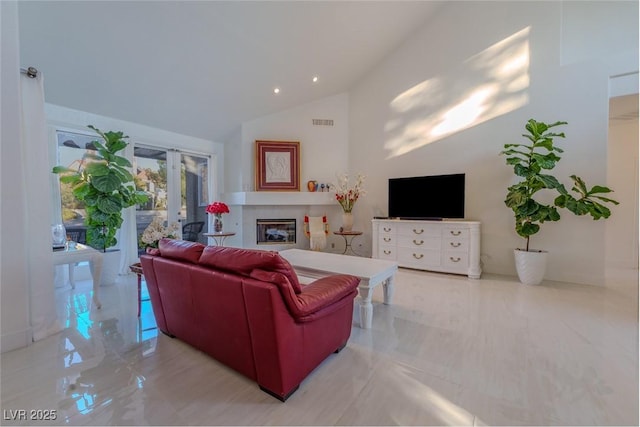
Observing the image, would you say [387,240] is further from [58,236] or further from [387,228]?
[58,236]

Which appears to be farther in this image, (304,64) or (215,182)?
(215,182)

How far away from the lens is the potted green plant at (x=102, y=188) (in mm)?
3451

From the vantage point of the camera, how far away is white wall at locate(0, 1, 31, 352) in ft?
6.79

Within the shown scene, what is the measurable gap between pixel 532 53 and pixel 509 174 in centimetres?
180

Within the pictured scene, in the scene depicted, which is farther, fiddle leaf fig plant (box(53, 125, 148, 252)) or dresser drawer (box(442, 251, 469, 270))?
dresser drawer (box(442, 251, 469, 270))

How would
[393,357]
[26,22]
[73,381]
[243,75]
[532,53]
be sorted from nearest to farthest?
1. [73,381]
2. [393,357]
3. [26,22]
4. [532,53]
5. [243,75]

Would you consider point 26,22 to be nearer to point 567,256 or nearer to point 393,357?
point 393,357

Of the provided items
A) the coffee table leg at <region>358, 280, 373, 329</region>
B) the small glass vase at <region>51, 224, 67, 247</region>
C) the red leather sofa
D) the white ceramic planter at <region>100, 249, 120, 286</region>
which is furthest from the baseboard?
the coffee table leg at <region>358, 280, 373, 329</region>

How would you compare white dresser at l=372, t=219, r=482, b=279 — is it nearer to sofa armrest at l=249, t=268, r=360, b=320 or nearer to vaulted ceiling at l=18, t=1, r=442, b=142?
sofa armrest at l=249, t=268, r=360, b=320

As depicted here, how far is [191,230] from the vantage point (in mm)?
5434

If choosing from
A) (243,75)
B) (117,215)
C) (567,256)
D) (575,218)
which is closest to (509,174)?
(575,218)

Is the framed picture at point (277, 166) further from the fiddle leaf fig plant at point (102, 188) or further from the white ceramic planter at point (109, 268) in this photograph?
the white ceramic planter at point (109, 268)

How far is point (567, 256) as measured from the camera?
12.5ft

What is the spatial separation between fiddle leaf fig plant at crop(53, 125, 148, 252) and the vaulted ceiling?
2.47ft
